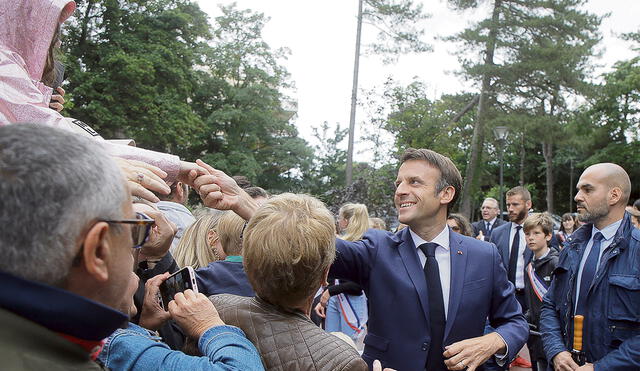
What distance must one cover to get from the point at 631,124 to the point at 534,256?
3662cm

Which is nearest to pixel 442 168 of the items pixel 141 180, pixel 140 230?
pixel 141 180

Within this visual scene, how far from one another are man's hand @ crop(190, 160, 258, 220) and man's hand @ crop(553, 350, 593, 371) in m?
2.72

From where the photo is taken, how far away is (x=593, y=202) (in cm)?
418

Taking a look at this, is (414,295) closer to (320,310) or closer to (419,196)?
(419,196)

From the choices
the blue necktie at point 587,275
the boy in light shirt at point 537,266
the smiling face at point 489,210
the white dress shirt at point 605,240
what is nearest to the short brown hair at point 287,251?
the blue necktie at point 587,275

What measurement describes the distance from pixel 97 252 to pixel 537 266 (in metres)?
6.37

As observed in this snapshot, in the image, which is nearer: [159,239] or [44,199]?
[44,199]

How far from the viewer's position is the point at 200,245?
11.8ft

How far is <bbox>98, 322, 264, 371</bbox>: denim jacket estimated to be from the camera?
62.1 inches

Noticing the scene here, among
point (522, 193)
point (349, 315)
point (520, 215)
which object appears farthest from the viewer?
point (522, 193)

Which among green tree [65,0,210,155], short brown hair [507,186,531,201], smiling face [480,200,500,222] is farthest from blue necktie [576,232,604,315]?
green tree [65,0,210,155]

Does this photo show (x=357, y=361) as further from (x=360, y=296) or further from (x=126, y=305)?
(x=360, y=296)

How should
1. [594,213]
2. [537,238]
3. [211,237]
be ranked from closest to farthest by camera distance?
[211,237]
[594,213]
[537,238]

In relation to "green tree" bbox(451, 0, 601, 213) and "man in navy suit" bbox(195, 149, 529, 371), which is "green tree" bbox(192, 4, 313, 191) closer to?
"green tree" bbox(451, 0, 601, 213)
